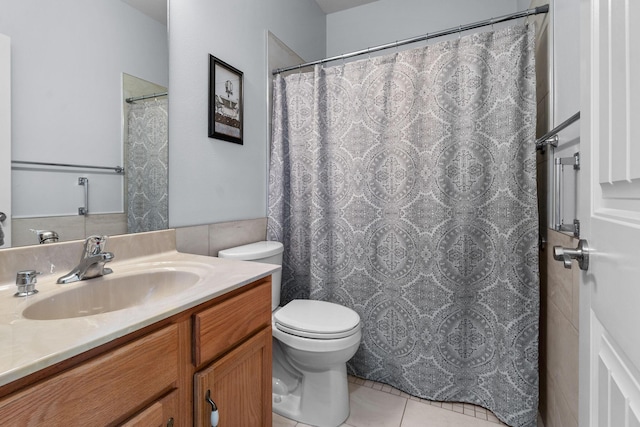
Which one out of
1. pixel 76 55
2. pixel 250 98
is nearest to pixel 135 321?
pixel 76 55

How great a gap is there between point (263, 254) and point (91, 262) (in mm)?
747

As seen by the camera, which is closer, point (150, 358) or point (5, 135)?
point (150, 358)

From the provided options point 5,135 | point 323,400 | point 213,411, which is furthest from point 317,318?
point 5,135

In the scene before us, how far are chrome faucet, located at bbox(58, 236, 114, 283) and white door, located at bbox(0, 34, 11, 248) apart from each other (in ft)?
0.57

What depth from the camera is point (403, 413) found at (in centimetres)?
148

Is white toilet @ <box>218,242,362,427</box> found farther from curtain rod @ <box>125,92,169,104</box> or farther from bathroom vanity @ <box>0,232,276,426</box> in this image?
curtain rod @ <box>125,92,169,104</box>

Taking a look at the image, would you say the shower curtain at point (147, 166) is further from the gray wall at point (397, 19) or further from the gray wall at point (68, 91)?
the gray wall at point (397, 19)

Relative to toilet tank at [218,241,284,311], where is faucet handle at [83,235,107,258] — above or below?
above

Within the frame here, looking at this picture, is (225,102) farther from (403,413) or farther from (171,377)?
(403,413)

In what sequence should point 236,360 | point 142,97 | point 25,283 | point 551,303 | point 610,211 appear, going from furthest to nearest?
point 551,303, point 142,97, point 236,360, point 25,283, point 610,211

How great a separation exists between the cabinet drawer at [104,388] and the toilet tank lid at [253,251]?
2.46 feet

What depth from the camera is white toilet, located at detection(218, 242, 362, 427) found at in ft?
4.28

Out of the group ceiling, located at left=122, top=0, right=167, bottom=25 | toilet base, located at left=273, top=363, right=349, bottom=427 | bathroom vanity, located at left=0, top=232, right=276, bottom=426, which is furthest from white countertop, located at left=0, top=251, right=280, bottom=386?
ceiling, located at left=122, top=0, right=167, bottom=25

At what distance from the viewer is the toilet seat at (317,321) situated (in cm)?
130
